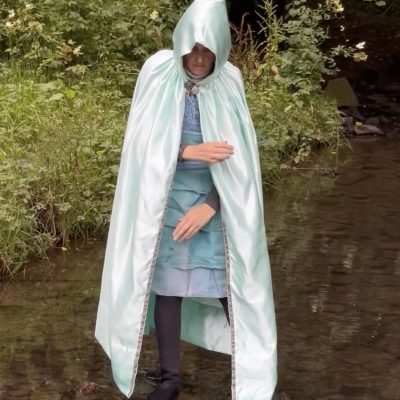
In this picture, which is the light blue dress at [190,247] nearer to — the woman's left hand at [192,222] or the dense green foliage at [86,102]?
the woman's left hand at [192,222]

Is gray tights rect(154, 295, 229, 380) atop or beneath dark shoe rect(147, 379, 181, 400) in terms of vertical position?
atop

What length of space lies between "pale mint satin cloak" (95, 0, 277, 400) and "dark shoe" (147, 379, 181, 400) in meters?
0.21

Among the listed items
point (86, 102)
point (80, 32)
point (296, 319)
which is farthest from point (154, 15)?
point (296, 319)

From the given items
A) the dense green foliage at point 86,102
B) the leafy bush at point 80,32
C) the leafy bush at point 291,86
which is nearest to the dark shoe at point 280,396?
the dense green foliage at point 86,102

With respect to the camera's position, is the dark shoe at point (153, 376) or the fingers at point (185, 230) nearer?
the fingers at point (185, 230)

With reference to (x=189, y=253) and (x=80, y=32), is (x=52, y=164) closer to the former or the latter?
(x=189, y=253)

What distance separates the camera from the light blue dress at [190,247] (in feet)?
10.7

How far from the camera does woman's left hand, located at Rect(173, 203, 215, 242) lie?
10.3 ft

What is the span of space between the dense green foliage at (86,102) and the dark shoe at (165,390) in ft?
5.67

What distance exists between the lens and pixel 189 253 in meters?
3.27

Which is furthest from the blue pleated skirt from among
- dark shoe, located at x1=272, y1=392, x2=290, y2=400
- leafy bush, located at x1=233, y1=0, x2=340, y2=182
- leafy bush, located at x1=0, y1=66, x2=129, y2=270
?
leafy bush, located at x1=233, y1=0, x2=340, y2=182

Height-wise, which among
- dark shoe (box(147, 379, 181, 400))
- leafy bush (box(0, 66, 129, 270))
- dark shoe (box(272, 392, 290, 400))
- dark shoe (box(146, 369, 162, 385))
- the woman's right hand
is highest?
the woman's right hand

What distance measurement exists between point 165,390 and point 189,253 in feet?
1.84

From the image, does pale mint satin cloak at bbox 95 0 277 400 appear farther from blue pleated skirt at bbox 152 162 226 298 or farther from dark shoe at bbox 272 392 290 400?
dark shoe at bbox 272 392 290 400
